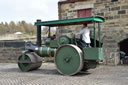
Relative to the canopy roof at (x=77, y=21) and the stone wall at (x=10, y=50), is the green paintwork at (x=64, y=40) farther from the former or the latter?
the stone wall at (x=10, y=50)

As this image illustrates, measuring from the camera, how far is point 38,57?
337 inches

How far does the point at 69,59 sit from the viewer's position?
7402mm

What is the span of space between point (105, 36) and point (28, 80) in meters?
5.72

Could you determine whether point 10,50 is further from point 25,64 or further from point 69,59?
point 69,59

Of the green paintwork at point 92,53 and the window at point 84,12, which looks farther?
the window at point 84,12

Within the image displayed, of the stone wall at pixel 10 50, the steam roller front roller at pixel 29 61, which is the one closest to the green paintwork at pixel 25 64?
the steam roller front roller at pixel 29 61

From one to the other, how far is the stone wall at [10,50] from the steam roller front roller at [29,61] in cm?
333

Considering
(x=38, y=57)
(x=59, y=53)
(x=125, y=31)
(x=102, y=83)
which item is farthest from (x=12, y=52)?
(x=102, y=83)

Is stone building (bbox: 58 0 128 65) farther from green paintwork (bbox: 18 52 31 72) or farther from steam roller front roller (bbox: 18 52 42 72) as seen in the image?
green paintwork (bbox: 18 52 31 72)

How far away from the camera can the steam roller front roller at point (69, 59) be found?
7156 mm

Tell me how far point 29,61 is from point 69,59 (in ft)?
6.07

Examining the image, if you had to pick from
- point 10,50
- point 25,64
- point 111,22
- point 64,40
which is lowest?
point 25,64

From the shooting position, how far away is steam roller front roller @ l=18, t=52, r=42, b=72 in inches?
328

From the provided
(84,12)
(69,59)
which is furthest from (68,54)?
(84,12)
